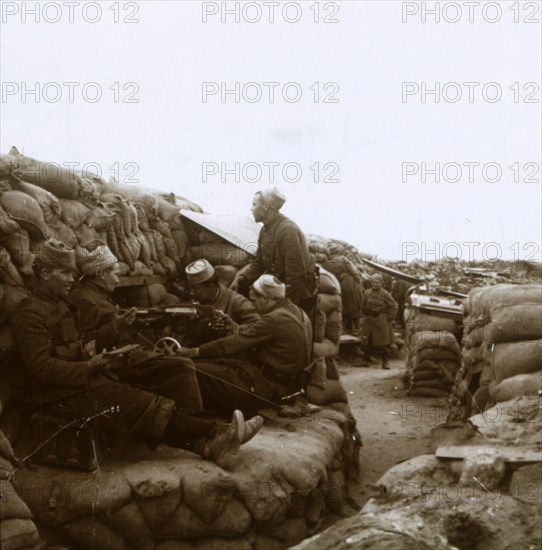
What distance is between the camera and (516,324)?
655 cm

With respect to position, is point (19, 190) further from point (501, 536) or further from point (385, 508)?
point (501, 536)

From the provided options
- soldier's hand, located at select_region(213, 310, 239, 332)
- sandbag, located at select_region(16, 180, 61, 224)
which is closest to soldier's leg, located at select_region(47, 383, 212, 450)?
soldier's hand, located at select_region(213, 310, 239, 332)

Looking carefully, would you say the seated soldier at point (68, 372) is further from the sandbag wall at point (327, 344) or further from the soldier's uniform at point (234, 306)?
the sandbag wall at point (327, 344)

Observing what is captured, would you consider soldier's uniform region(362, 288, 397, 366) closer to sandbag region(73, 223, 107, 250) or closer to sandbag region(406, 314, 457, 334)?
sandbag region(406, 314, 457, 334)

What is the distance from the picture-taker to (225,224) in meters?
8.16

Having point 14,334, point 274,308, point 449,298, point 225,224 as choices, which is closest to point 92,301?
point 14,334

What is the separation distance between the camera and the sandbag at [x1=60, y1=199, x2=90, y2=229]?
5508mm

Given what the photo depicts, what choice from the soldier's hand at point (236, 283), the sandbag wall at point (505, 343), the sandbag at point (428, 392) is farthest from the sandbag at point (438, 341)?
the soldier's hand at point (236, 283)

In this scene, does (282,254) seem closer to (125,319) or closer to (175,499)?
(125,319)

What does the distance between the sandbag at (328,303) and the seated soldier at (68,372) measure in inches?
136

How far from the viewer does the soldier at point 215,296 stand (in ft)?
19.9

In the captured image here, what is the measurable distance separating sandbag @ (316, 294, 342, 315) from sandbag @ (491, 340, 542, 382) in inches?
78.9

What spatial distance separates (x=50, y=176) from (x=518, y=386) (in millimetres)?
4550

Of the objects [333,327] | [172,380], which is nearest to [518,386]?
[333,327]
